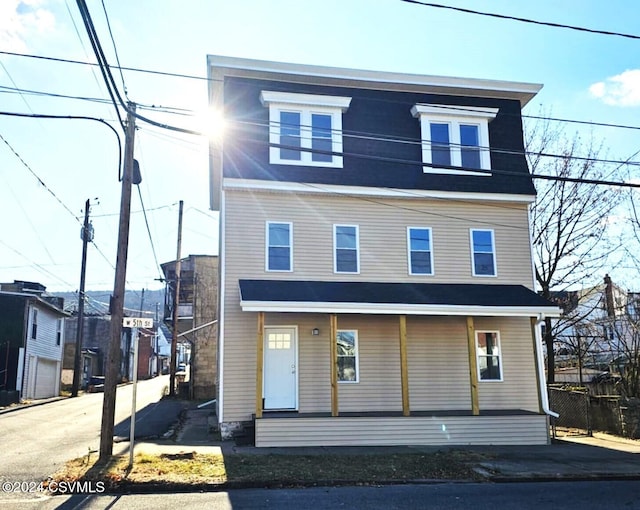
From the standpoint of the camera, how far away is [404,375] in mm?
14273

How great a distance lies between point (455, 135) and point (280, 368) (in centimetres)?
873

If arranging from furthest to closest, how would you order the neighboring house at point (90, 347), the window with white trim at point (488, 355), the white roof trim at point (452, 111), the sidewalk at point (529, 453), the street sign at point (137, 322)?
1. the neighboring house at point (90, 347)
2. the white roof trim at point (452, 111)
3. the window with white trim at point (488, 355)
4. the sidewalk at point (529, 453)
5. the street sign at point (137, 322)

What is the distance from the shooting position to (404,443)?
541 inches

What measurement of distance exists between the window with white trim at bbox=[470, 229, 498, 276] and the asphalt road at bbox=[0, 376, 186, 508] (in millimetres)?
10198

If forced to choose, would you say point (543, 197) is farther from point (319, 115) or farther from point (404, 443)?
point (404, 443)

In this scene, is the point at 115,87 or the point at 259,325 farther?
the point at 259,325

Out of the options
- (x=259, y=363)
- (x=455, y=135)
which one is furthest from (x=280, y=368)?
(x=455, y=135)

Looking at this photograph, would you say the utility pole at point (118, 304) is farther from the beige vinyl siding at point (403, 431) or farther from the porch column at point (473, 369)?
the porch column at point (473, 369)

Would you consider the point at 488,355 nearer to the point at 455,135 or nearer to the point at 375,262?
the point at 375,262

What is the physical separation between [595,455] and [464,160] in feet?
29.1

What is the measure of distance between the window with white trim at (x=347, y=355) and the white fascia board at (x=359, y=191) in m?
3.99

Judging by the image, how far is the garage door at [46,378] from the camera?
104ft

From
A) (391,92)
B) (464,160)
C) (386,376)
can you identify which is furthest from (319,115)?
(386,376)

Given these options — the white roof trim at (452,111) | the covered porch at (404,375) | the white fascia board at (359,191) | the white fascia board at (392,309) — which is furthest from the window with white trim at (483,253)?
the white roof trim at (452,111)
